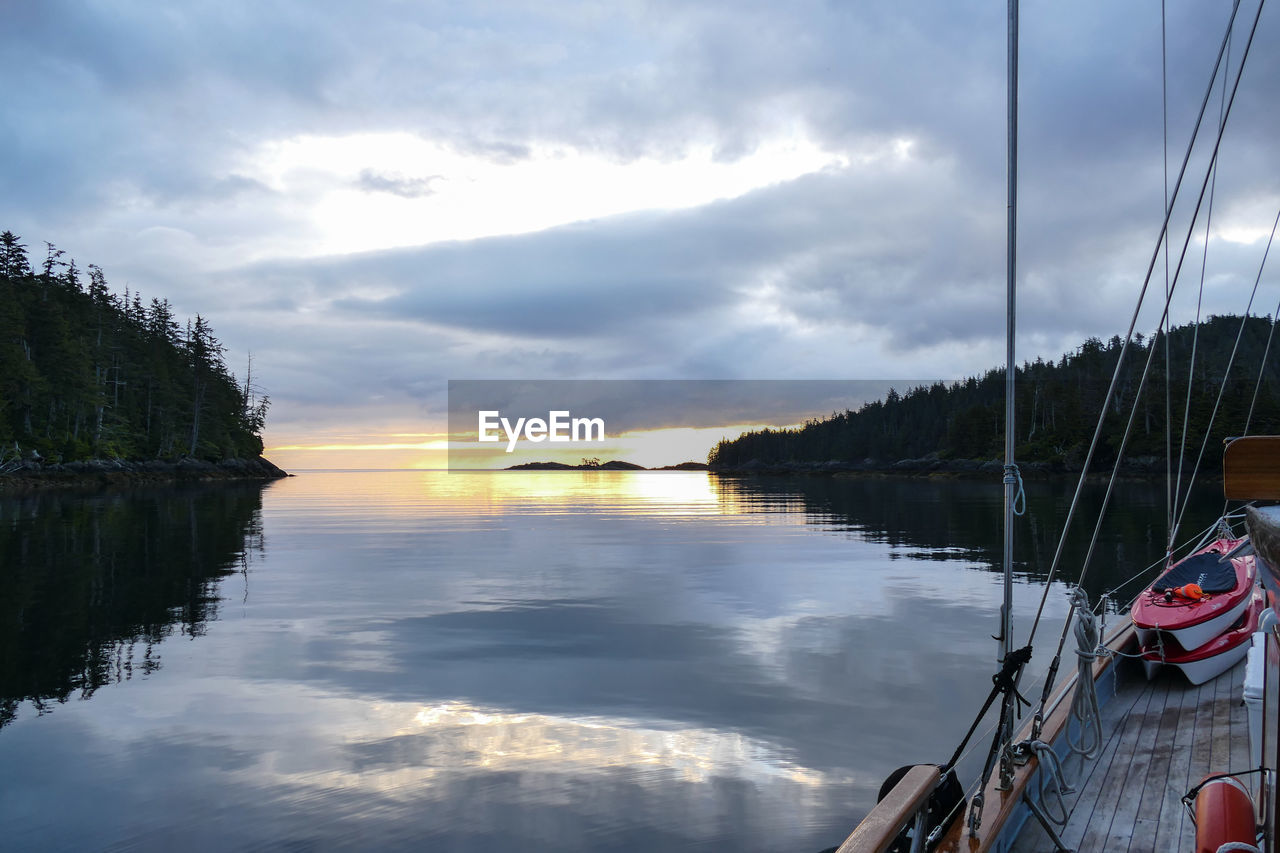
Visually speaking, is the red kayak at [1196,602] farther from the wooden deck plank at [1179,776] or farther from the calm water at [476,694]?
the calm water at [476,694]

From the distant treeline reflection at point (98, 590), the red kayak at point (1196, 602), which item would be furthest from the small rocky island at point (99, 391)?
the red kayak at point (1196, 602)

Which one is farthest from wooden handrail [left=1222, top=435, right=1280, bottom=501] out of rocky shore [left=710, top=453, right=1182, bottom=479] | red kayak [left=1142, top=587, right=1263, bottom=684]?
rocky shore [left=710, top=453, right=1182, bottom=479]

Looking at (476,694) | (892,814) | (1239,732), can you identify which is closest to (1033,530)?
(476,694)

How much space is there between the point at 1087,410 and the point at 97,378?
129 meters

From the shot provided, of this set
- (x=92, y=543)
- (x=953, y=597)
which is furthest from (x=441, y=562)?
(x=953, y=597)

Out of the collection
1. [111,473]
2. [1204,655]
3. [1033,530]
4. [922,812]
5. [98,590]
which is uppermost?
[922,812]

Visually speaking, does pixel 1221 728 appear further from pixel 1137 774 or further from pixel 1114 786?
pixel 1114 786

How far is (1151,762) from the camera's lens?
6.54 m

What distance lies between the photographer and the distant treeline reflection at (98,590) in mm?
12633

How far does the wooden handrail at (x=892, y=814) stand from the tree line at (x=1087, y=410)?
206 ft

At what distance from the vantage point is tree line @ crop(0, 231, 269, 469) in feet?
244

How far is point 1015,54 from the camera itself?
5.48 meters

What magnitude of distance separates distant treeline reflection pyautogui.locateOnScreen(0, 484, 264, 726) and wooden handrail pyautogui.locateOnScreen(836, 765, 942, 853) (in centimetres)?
1115

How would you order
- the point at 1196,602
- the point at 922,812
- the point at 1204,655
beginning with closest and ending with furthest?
1. the point at 922,812
2. the point at 1204,655
3. the point at 1196,602
